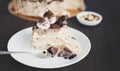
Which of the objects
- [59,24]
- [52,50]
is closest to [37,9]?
[59,24]

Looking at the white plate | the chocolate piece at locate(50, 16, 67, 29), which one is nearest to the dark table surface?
the white plate

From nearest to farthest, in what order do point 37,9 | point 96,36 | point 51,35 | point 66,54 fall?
point 66,54 → point 51,35 → point 96,36 → point 37,9

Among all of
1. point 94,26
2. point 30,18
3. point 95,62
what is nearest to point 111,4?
point 94,26

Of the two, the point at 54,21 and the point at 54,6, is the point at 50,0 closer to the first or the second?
the point at 54,6

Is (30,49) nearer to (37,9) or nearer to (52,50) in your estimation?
(52,50)

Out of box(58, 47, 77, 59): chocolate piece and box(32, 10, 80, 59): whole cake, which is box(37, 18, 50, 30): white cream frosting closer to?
box(32, 10, 80, 59): whole cake

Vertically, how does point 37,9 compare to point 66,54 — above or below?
above

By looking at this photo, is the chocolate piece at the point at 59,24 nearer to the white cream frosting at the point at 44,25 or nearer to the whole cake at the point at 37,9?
the white cream frosting at the point at 44,25
